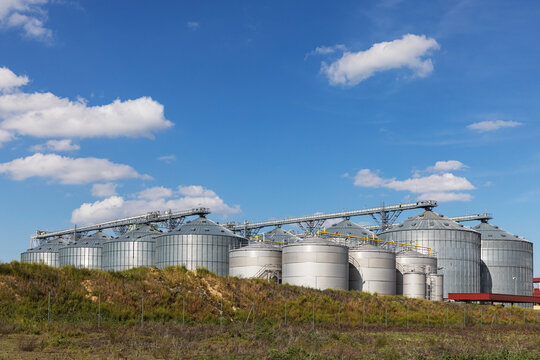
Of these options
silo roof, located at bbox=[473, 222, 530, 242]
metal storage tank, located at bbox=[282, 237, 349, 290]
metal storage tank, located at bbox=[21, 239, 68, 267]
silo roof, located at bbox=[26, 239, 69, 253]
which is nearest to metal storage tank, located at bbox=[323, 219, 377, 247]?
silo roof, located at bbox=[473, 222, 530, 242]

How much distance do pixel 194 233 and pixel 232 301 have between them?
139 ft

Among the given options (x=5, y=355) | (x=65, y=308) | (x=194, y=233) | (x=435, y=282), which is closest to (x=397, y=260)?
(x=435, y=282)

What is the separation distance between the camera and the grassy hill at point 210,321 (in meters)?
30.5

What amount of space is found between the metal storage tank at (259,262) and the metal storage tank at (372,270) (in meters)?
10.3

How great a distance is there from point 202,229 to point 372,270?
3114 centimetres

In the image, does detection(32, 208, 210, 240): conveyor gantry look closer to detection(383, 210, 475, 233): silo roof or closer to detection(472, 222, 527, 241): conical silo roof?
detection(383, 210, 475, 233): silo roof

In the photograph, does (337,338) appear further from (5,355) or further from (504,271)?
(504,271)

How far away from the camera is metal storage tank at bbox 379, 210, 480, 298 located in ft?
316

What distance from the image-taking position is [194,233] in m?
94.9

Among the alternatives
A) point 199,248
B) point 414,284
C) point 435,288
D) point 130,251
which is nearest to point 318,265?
point 414,284

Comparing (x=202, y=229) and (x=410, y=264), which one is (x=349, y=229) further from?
(x=202, y=229)

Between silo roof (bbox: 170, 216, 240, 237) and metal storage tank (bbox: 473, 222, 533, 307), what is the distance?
1963 inches

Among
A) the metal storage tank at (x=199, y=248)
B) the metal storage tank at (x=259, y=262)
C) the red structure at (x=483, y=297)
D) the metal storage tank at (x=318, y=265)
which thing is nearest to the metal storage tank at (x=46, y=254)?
the metal storage tank at (x=199, y=248)

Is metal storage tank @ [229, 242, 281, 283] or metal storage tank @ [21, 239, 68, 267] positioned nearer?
metal storage tank @ [229, 242, 281, 283]
